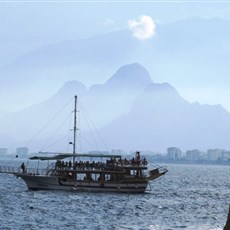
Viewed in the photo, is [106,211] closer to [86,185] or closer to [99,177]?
[86,185]

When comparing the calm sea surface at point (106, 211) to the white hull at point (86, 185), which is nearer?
the calm sea surface at point (106, 211)

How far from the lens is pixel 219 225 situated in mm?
57938

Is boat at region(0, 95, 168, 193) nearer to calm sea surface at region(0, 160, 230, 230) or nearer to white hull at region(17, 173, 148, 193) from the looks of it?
white hull at region(17, 173, 148, 193)

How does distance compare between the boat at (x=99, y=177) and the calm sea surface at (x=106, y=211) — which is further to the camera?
the boat at (x=99, y=177)

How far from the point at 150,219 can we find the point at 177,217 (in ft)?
12.2

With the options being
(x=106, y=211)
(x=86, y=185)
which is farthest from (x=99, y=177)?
(x=106, y=211)

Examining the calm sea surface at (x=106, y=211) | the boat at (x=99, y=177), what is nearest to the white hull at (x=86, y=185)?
the boat at (x=99, y=177)

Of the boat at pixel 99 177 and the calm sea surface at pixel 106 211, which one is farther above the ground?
the boat at pixel 99 177

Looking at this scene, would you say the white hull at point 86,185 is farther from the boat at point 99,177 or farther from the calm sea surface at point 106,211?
the calm sea surface at point 106,211

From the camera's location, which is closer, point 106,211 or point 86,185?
point 106,211

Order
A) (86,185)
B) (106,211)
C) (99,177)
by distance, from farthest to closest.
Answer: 1. (99,177)
2. (86,185)
3. (106,211)

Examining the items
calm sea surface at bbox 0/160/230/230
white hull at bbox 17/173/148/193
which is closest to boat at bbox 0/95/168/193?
white hull at bbox 17/173/148/193

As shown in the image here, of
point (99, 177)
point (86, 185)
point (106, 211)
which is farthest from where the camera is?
point (99, 177)

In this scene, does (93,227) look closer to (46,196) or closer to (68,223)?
(68,223)
